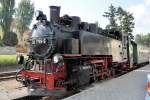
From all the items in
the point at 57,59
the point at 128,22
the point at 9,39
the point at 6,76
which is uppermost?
the point at 128,22

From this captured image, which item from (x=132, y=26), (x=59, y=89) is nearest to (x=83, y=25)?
(x=59, y=89)

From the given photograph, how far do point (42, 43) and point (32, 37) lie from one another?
812 mm

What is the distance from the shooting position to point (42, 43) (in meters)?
11.1

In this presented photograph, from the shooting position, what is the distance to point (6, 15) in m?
56.9

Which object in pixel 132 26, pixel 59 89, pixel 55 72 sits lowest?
pixel 59 89

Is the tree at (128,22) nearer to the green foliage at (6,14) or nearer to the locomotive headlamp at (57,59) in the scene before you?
the green foliage at (6,14)

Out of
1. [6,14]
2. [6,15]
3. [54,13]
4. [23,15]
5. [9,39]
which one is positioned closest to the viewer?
[54,13]

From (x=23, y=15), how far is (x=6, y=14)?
36.0 feet

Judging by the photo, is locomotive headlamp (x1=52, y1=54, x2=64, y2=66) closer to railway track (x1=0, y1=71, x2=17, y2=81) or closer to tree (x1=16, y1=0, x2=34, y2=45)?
railway track (x1=0, y1=71, x2=17, y2=81)

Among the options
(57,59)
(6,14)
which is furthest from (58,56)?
(6,14)

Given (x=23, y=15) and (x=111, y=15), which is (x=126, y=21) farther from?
(x=23, y=15)

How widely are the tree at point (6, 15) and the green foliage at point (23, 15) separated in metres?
7.59

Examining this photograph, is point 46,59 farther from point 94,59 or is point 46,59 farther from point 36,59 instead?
point 94,59

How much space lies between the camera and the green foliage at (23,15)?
65.1m
